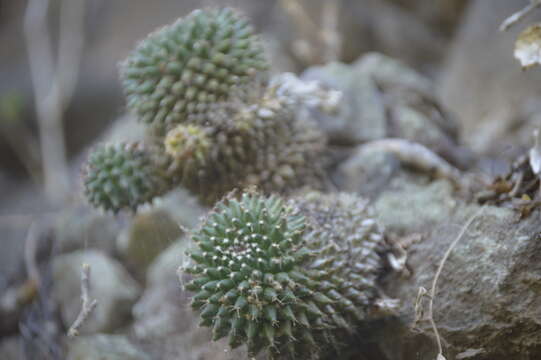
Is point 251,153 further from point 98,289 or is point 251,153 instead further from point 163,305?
point 98,289

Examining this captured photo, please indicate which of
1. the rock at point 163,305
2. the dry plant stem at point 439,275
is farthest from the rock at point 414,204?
the rock at point 163,305

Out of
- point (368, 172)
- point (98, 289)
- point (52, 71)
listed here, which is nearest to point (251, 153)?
point (368, 172)

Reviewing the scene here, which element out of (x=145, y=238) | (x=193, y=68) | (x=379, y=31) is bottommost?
(x=145, y=238)

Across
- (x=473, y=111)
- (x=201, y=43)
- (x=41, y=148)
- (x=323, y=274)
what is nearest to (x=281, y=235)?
(x=323, y=274)

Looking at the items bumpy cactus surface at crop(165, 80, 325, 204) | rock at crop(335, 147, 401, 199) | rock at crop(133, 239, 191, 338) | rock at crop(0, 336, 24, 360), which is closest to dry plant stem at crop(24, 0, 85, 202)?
rock at crop(0, 336, 24, 360)

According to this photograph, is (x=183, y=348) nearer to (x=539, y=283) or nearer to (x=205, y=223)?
(x=205, y=223)
